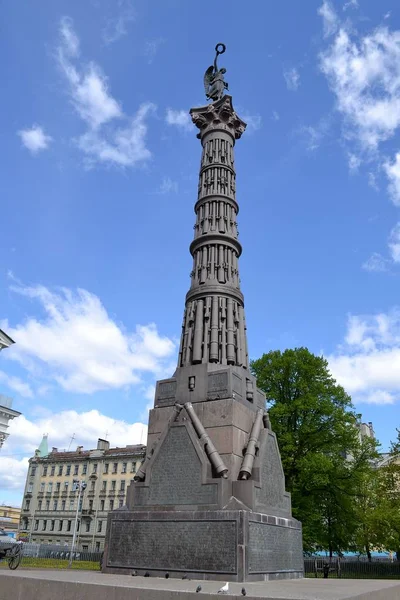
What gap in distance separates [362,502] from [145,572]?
24.0 metres

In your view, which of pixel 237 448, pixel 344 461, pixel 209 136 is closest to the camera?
pixel 237 448

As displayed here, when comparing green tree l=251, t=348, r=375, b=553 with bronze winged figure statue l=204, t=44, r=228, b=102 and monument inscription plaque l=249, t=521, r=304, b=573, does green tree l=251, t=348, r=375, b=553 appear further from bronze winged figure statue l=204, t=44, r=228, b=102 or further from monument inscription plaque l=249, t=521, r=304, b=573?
bronze winged figure statue l=204, t=44, r=228, b=102

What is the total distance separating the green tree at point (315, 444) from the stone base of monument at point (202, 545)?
476 inches

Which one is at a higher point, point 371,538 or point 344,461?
point 344,461

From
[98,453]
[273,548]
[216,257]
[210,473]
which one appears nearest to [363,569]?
[273,548]

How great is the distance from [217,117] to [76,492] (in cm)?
6157

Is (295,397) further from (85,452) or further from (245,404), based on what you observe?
(85,452)

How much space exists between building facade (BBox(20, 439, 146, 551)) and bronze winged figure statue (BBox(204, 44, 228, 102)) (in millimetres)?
51361

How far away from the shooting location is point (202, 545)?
11.8 metres

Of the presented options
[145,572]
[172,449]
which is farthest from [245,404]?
[145,572]

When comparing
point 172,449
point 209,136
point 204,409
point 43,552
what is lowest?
point 43,552

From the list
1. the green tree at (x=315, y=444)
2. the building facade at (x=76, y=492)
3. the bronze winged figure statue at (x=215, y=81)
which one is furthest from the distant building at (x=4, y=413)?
the building facade at (x=76, y=492)

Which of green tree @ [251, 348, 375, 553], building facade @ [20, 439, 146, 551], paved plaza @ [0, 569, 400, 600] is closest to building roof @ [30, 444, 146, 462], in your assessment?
building facade @ [20, 439, 146, 551]

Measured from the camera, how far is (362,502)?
31.9 m
